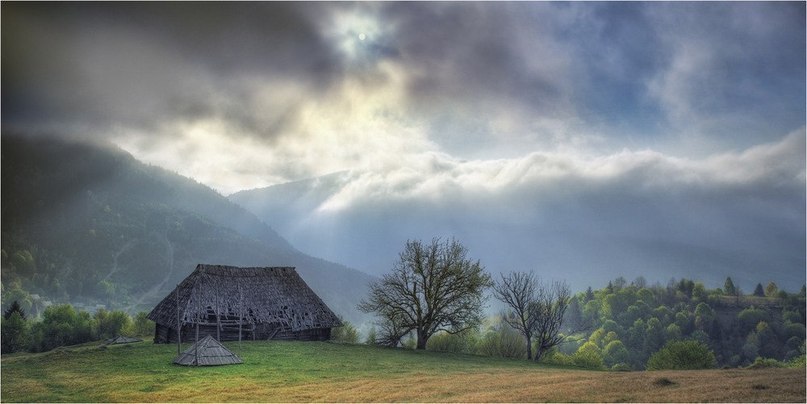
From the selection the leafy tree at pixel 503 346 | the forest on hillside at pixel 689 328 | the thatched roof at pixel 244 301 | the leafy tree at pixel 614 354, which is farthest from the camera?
the forest on hillside at pixel 689 328

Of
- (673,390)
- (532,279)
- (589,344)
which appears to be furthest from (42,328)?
(589,344)

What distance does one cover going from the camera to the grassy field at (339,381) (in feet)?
71.2

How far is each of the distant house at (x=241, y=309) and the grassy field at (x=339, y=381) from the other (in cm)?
714

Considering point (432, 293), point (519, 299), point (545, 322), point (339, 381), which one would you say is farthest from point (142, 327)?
point (339, 381)

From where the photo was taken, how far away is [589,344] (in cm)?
14038

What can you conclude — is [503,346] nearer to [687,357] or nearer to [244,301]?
[687,357]

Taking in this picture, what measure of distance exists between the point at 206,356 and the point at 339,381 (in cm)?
1232

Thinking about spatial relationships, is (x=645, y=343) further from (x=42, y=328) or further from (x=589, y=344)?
(x=42, y=328)

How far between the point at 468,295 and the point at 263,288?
22.8 meters

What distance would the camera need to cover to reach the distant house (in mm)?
49531

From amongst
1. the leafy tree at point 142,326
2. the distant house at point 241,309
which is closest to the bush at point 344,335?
the distant house at point 241,309

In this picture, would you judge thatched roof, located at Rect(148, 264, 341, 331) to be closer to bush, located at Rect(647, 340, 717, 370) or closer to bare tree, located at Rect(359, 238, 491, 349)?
bare tree, located at Rect(359, 238, 491, 349)

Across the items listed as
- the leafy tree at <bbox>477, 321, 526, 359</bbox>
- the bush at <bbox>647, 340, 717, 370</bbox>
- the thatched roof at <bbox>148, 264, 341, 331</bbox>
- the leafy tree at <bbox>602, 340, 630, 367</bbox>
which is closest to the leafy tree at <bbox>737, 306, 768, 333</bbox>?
the leafy tree at <bbox>602, 340, 630, 367</bbox>

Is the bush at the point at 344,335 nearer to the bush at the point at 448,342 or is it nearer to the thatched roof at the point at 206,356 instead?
the bush at the point at 448,342
